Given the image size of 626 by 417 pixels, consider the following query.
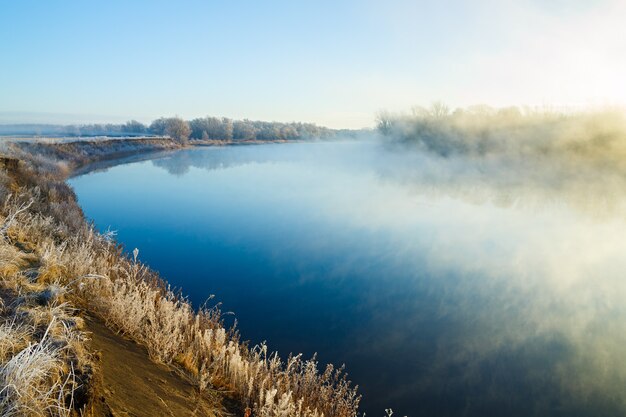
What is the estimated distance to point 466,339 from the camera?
6105 millimetres

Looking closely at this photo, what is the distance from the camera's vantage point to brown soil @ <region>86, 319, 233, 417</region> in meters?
2.39

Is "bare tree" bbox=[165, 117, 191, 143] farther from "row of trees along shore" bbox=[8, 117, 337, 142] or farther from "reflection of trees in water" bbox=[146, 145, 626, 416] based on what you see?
"reflection of trees in water" bbox=[146, 145, 626, 416]

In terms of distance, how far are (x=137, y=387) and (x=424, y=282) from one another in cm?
663

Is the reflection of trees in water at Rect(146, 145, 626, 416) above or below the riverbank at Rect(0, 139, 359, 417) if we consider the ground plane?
below

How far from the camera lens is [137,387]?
2746 mm

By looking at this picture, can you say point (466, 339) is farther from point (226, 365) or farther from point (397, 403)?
point (226, 365)

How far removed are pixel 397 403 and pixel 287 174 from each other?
24.2m

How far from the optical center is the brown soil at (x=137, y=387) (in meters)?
2.39

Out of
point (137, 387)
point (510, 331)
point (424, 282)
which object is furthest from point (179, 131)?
point (137, 387)

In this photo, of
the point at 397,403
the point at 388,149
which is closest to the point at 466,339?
the point at 397,403

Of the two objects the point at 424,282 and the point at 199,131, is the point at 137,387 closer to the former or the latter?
the point at 424,282

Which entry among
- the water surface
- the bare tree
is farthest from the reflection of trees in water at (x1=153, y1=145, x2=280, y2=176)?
the bare tree

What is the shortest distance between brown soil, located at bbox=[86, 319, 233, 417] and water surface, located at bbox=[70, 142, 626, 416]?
2.48 metres

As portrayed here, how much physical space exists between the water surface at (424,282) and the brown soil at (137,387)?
2480mm
